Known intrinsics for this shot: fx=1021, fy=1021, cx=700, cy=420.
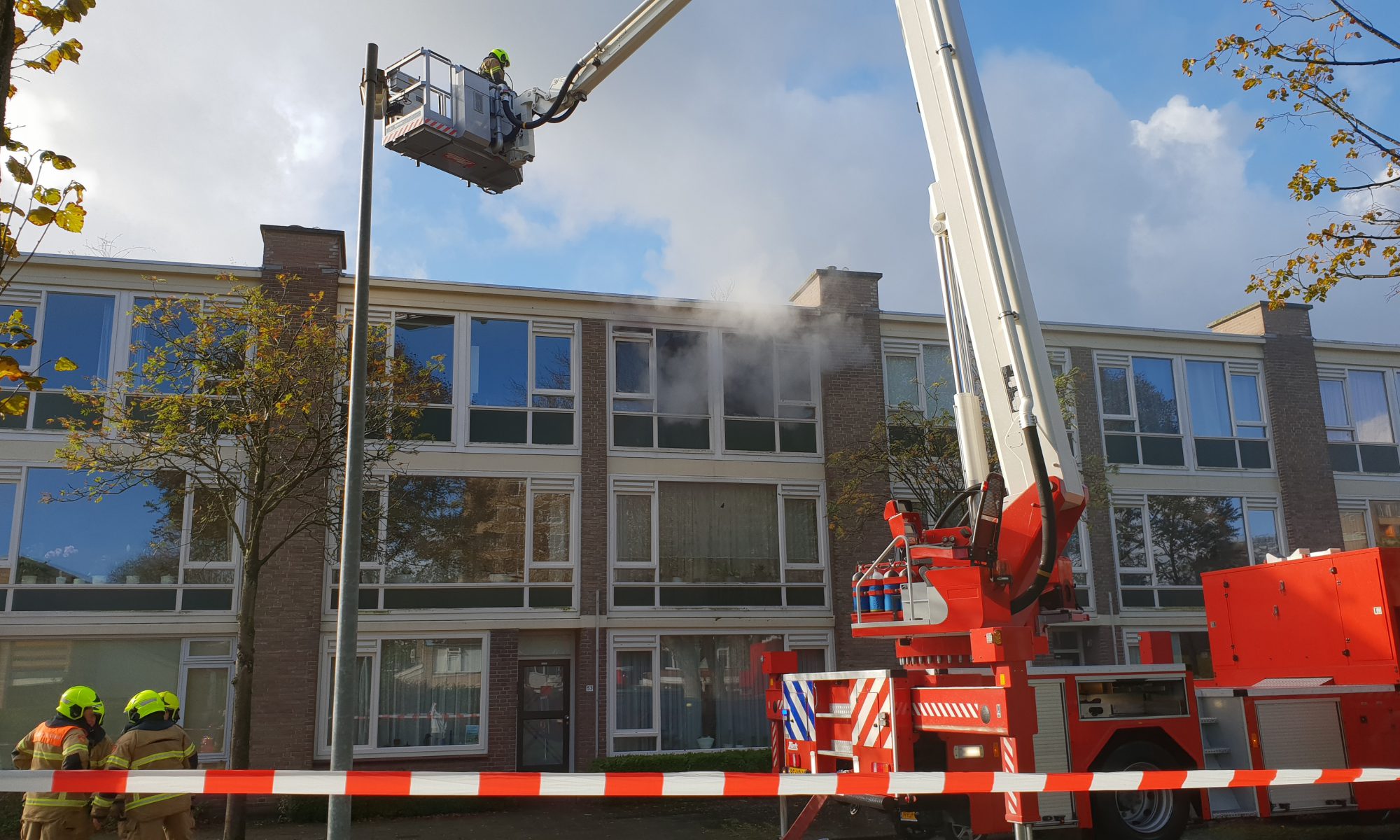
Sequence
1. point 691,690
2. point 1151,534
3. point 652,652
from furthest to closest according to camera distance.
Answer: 1. point 1151,534
2. point 691,690
3. point 652,652

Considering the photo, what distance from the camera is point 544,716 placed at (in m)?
15.9

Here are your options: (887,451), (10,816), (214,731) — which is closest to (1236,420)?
Answer: (887,451)

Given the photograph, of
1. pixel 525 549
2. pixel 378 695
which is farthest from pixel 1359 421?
pixel 378 695

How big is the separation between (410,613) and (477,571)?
3.84ft

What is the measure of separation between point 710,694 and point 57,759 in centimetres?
1097

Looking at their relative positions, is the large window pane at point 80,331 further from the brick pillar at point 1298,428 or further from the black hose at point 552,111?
the brick pillar at point 1298,428

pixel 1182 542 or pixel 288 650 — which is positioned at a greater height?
pixel 1182 542

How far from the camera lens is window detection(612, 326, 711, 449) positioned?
17.0m

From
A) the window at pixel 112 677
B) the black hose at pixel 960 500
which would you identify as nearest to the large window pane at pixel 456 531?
the window at pixel 112 677

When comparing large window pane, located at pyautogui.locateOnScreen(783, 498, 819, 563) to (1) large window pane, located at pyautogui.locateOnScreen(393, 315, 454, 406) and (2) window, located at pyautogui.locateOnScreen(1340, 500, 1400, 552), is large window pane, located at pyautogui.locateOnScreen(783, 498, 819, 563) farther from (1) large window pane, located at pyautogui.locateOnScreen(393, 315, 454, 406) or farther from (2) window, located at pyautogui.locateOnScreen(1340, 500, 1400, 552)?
(2) window, located at pyautogui.locateOnScreen(1340, 500, 1400, 552)

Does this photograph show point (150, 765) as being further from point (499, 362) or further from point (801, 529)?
point (801, 529)

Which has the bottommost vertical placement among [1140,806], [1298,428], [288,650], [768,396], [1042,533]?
[1140,806]

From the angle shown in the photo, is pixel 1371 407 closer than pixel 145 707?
No

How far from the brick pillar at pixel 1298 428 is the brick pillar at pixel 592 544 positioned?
12.9 metres
